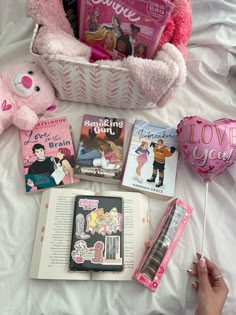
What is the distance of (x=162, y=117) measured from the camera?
857mm

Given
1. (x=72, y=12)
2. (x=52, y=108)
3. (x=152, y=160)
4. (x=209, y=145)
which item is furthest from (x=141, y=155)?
(x=72, y=12)

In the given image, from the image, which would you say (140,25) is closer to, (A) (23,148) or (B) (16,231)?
(A) (23,148)

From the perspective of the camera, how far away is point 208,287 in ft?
2.17

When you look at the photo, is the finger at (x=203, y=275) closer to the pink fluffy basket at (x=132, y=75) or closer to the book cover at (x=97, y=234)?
the book cover at (x=97, y=234)

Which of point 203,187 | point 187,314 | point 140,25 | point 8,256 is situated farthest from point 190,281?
point 140,25

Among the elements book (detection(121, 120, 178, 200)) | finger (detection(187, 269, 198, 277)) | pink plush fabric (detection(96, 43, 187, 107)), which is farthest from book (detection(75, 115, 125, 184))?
finger (detection(187, 269, 198, 277))

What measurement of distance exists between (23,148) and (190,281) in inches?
19.2

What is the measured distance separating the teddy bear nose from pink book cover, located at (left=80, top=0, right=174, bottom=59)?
16 centimetres

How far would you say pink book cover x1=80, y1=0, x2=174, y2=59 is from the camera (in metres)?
0.67

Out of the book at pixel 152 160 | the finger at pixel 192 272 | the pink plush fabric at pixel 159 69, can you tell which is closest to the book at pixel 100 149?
the book at pixel 152 160

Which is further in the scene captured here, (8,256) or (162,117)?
(162,117)

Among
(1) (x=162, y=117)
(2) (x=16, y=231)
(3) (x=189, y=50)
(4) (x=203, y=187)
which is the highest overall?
(3) (x=189, y=50)

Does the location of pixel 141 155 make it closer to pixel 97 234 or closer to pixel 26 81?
pixel 97 234

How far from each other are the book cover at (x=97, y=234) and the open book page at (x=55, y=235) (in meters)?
0.02
